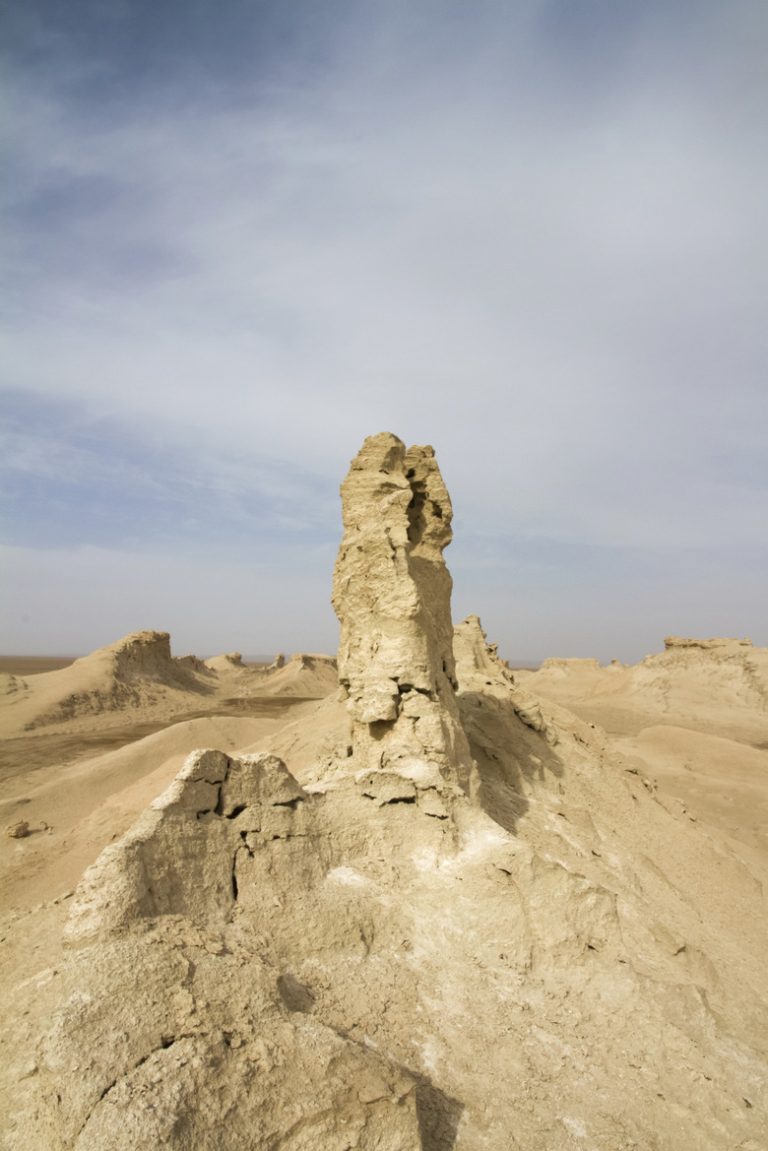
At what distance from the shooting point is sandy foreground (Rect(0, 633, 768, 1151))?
141 inches

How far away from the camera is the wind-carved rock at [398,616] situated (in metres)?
6.22

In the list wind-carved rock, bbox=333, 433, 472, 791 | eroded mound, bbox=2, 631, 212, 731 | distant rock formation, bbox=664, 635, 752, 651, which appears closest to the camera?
wind-carved rock, bbox=333, 433, 472, 791

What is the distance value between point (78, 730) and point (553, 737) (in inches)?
858

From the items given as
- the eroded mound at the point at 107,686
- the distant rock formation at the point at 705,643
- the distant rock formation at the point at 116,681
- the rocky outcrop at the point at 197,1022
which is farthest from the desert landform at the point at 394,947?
the distant rock formation at the point at 705,643

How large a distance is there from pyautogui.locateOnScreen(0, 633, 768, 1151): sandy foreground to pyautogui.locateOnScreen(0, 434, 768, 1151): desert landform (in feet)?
0.07

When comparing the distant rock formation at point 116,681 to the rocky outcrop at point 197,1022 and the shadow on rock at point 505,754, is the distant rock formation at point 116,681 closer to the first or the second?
the shadow on rock at point 505,754

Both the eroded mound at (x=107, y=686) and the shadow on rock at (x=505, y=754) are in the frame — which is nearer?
the shadow on rock at (x=505, y=754)

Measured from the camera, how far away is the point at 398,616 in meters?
6.57

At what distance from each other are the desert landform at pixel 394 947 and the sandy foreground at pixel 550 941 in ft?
0.07

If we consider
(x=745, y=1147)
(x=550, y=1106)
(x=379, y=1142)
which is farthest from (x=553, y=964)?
(x=379, y=1142)

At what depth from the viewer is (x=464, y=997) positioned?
4246 millimetres

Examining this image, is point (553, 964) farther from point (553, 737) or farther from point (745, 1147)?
point (553, 737)

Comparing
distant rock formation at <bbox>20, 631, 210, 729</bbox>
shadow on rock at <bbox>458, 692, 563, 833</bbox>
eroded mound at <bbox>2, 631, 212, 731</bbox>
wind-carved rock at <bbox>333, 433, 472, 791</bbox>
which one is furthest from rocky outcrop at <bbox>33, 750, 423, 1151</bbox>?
distant rock formation at <bbox>20, 631, 210, 729</bbox>

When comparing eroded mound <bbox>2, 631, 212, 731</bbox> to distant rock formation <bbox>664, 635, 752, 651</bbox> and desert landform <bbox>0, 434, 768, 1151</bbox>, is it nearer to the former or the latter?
desert landform <bbox>0, 434, 768, 1151</bbox>
